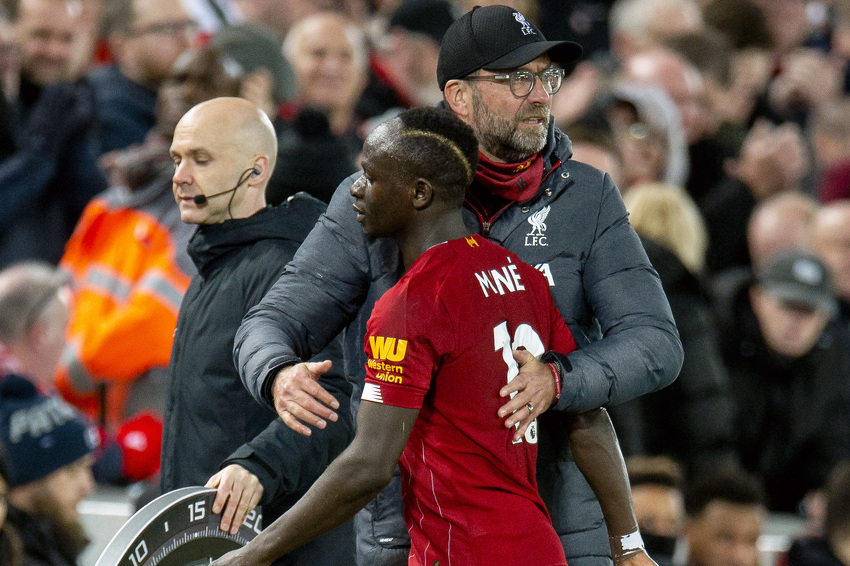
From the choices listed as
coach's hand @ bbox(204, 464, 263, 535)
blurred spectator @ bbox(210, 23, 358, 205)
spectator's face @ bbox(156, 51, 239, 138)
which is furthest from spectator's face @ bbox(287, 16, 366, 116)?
coach's hand @ bbox(204, 464, 263, 535)

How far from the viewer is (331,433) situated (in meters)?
3.28

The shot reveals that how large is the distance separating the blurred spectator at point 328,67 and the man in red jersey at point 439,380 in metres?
3.58

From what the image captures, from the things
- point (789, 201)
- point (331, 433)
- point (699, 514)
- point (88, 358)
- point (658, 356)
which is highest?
point (658, 356)

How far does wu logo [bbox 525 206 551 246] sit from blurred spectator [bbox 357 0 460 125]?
427cm

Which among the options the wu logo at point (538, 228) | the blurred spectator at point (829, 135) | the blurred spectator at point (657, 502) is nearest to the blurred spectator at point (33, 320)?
the blurred spectator at point (657, 502)

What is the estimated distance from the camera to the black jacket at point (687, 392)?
556 centimetres

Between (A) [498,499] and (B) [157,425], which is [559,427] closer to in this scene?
(A) [498,499]

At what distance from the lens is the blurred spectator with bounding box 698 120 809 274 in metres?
7.34

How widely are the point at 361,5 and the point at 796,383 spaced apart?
386 centimetres

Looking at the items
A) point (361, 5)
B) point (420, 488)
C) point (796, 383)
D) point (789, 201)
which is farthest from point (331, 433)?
point (361, 5)

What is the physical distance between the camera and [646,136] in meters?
6.49

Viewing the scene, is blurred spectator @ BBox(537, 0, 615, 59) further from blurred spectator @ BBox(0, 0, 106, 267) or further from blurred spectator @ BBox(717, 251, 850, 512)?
blurred spectator @ BBox(0, 0, 106, 267)

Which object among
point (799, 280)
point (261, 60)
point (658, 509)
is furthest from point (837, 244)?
point (261, 60)

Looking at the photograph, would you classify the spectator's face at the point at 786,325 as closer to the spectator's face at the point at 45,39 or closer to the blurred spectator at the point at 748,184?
the blurred spectator at the point at 748,184
